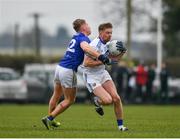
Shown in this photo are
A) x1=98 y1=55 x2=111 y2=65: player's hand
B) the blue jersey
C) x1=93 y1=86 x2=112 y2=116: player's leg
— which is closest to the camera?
x1=98 y1=55 x2=111 y2=65: player's hand

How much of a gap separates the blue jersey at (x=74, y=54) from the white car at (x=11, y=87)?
20.1 metres

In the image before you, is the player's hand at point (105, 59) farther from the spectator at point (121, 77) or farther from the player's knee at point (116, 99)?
the spectator at point (121, 77)

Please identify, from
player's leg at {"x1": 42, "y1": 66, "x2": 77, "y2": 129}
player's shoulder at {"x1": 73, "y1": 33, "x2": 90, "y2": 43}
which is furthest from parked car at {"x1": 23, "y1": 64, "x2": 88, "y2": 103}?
player's shoulder at {"x1": 73, "y1": 33, "x2": 90, "y2": 43}

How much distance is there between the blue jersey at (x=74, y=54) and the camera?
16.8 meters

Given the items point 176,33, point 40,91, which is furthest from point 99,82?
point 176,33

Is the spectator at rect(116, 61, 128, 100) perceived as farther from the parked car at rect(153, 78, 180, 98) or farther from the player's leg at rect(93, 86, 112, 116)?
the player's leg at rect(93, 86, 112, 116)

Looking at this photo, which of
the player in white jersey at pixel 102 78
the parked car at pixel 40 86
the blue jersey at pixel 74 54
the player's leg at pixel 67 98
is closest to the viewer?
the player in white jersey at pixel 102 78

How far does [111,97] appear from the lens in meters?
16.3

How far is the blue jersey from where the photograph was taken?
16.8m

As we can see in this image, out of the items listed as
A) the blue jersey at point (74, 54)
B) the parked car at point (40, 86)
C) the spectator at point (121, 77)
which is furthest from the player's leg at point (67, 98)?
the parked car at point (40, 86)

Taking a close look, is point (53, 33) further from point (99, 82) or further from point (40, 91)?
point (99, 82)

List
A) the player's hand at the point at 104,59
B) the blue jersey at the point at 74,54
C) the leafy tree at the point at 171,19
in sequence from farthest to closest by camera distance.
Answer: the leafy tree at the point at 171,19, the blue jersey at the point at 74,54, the player's hand at the point at 104,59

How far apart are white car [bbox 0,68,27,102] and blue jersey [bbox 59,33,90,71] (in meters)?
20.1

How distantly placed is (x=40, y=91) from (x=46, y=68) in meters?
1.95
